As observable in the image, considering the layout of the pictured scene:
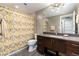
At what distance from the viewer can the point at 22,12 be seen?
1.94 meters

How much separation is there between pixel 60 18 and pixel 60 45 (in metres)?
0.64

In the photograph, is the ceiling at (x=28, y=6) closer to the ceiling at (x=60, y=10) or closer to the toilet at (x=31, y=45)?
the ceiling at (x=60, y=10)

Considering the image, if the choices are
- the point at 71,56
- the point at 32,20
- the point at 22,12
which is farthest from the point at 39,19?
the point at 71,56

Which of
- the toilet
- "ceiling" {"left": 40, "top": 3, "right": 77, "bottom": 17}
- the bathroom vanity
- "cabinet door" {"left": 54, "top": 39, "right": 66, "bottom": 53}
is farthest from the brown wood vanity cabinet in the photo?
the toilet

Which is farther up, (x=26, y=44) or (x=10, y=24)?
(x=10, y=24)

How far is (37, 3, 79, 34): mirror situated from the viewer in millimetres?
1844

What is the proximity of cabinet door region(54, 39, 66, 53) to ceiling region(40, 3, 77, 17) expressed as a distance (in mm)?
675

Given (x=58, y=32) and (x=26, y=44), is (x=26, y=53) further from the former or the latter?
(x=58, y=32)

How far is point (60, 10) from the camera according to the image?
80.5 inches

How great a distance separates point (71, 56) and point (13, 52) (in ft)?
4.19

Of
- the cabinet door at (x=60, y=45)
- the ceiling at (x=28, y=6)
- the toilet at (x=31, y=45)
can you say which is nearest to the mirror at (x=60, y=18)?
the ceiling at (x=28, y=6)

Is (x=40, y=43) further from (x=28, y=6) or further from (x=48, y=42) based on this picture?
(x=28, y=6)

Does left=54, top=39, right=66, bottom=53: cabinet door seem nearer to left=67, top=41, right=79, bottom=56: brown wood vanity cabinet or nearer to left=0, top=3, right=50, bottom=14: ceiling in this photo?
left=67, top=41, right=79, bottom=56: brown wood vanity cabinet

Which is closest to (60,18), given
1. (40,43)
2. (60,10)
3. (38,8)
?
(60,10)
